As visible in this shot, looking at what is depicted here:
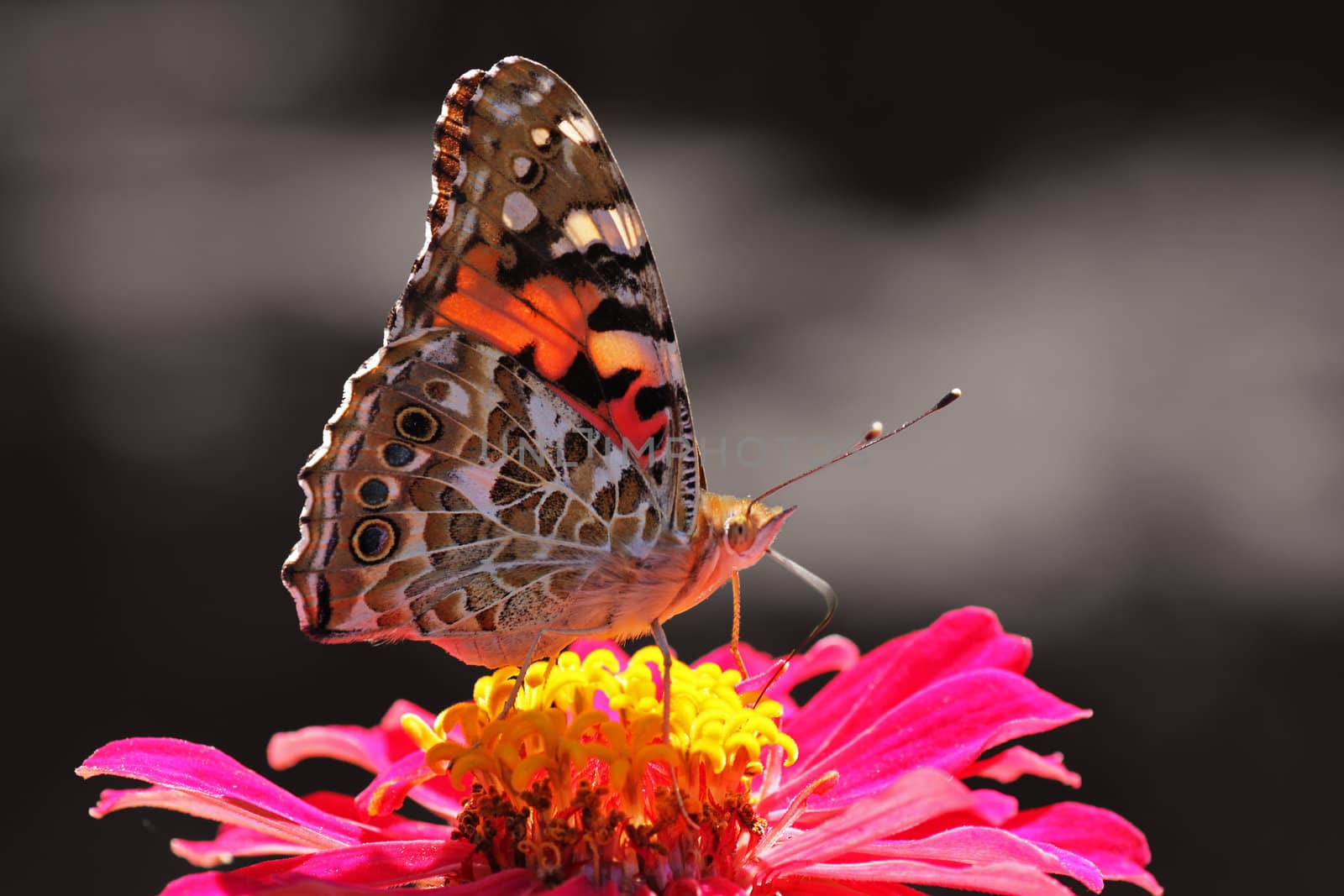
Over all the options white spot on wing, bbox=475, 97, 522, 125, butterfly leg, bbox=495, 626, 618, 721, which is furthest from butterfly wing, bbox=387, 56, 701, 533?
butterfly leg, bbox=495, 626, 618, 721

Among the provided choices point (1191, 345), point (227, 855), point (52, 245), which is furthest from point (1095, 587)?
point (52, 245)

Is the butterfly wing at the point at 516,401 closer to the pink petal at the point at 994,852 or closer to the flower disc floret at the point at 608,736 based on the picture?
the flower disc floret at the point at 608,736

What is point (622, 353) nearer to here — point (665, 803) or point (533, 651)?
point (533, 651)

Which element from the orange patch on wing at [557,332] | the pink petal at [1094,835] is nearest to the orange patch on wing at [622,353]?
the orange patch on wing at [557,332]

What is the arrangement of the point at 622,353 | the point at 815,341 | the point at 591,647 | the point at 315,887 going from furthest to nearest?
the point at 815,341 < the point at 591,647 < the point at 622,353 < the point at 315,887

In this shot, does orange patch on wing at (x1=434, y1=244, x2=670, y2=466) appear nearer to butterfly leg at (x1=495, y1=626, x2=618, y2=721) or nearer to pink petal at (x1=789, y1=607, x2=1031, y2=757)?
butterfly leg at (x1=495, y1=626, x2=618, y2=721)

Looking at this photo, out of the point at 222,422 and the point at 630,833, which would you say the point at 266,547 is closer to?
the point at 222,422

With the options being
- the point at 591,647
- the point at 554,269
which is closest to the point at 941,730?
the point at 591,647
